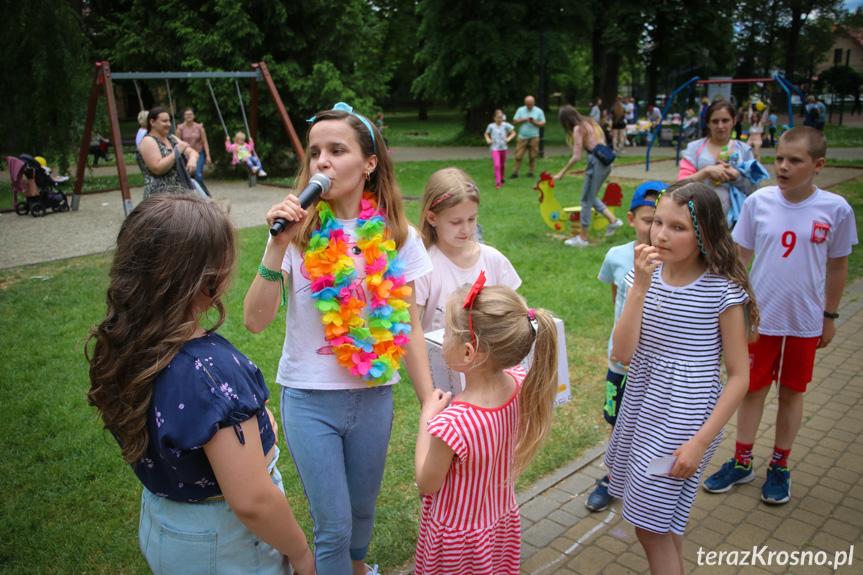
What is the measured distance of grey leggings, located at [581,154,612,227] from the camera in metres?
8.94

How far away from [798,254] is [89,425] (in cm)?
459

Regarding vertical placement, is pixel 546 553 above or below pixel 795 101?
below

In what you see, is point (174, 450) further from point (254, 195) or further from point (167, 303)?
point (254, 195)

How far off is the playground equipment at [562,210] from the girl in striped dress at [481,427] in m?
7.49

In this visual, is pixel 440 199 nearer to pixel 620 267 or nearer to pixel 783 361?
pixel 620 267

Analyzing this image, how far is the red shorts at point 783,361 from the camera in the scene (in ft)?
11.4

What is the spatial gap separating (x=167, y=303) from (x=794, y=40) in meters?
43.8

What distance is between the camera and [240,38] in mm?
16219

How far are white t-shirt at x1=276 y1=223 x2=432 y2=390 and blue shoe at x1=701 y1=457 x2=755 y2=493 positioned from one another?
2221mm

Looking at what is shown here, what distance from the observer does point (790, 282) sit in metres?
3.43

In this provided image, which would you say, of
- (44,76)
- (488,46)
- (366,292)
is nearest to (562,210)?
(366,292)

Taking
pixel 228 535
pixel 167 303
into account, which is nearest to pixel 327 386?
pixel 228 535

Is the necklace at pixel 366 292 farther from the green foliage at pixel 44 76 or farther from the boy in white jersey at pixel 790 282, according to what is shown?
the green foliage at pixel 44 76

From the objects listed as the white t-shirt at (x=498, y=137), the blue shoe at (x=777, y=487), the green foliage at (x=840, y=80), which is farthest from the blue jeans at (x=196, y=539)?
the green foliage at (x=840, y=80)
